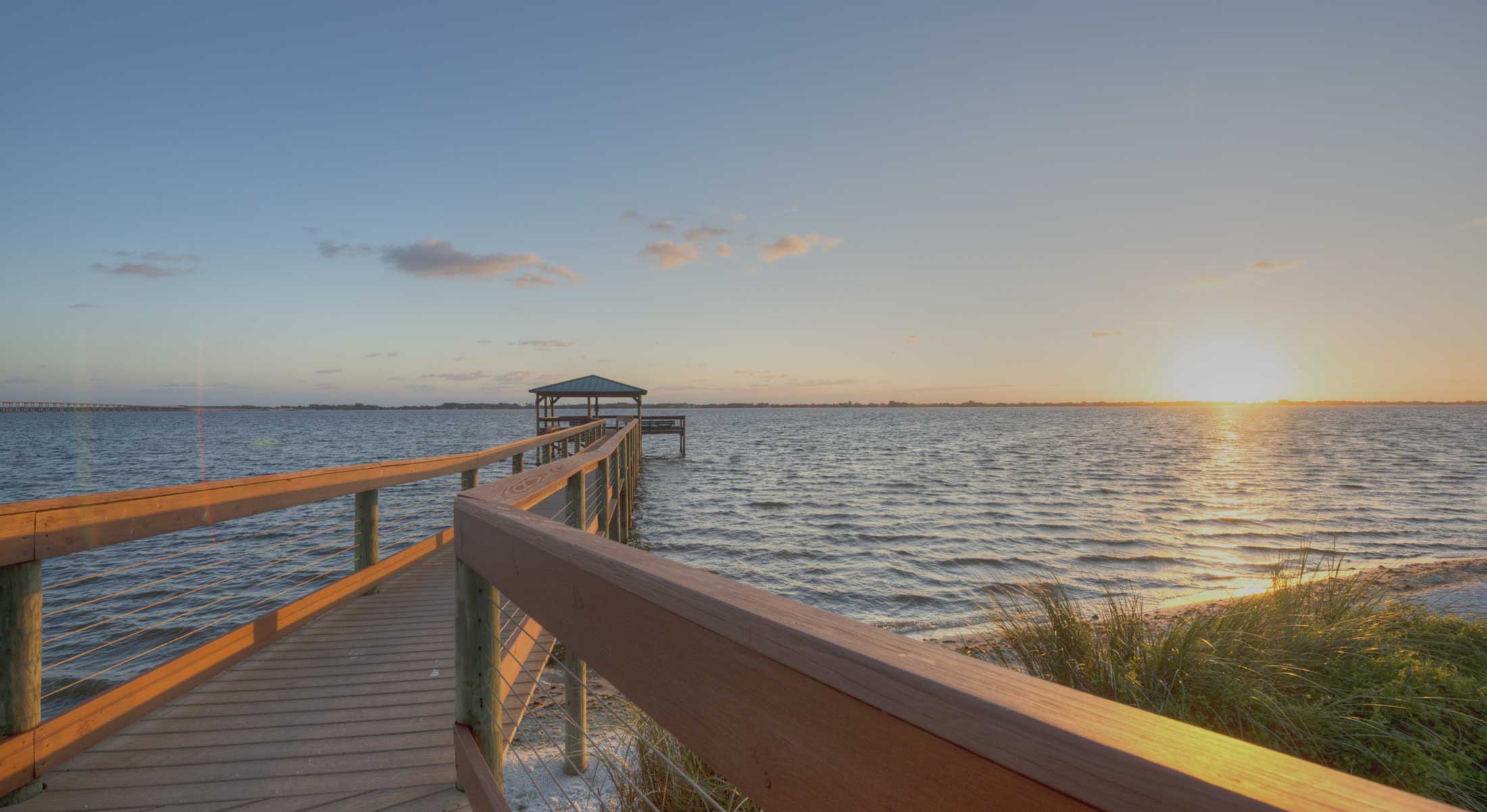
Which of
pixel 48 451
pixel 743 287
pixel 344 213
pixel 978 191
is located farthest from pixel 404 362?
pixel 978 191

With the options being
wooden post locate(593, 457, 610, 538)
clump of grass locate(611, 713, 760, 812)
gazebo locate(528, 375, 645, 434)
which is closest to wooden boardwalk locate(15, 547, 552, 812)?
clump of grass locate(611, 713, 760, 812)

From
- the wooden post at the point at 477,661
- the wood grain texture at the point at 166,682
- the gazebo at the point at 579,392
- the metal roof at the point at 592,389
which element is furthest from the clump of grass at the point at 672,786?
the metal roof at the point at 592,389

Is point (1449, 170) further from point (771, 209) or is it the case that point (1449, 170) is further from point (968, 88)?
point (771, 209)

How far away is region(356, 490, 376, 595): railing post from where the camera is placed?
539 centimetres

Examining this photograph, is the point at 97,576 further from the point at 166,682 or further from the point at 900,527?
the point at 900,527

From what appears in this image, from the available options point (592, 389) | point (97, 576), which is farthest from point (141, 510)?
point (592, 389)

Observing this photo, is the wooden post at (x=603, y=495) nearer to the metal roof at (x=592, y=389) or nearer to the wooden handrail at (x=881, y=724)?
the wooden handrail at (x=881, y=724)

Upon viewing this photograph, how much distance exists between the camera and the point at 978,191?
54.2 ft

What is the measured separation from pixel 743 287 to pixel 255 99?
18.3 metres

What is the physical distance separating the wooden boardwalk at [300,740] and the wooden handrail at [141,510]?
93cm

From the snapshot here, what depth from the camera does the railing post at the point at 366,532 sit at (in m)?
5.39

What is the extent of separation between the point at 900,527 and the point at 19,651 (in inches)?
597

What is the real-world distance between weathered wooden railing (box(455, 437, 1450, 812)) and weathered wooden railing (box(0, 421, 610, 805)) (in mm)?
2615

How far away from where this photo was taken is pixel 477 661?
2.15 metres
